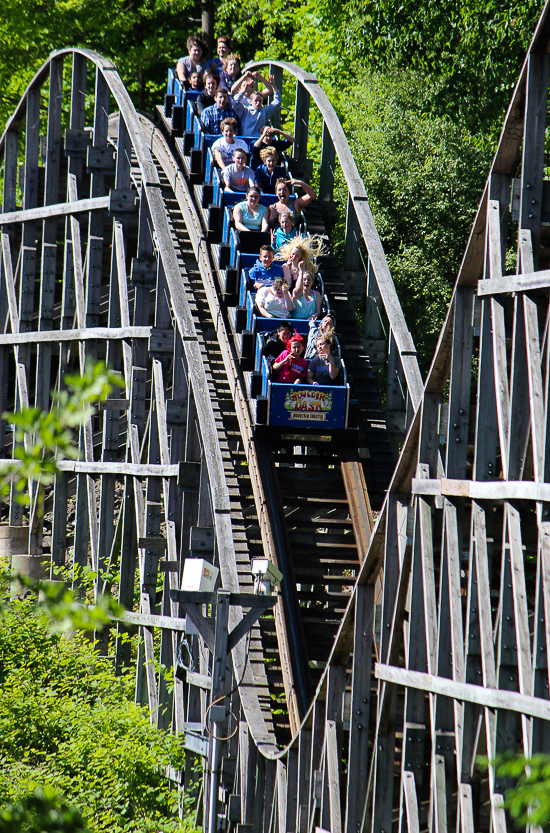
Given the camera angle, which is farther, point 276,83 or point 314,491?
point 276,83

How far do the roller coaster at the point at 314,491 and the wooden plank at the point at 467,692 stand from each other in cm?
1

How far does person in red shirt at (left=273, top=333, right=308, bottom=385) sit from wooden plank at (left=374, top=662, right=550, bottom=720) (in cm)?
395

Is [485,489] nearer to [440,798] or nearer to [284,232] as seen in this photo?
[440,798]

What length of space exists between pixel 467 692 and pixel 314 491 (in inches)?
172

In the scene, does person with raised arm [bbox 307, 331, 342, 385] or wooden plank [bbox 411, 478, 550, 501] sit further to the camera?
person with raised arm [bbox 307, 331, 342, 385]

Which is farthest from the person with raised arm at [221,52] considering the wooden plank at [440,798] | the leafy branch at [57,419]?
the leafy branch at [57,419]

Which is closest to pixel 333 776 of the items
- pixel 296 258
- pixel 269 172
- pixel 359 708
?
pixel 359 708

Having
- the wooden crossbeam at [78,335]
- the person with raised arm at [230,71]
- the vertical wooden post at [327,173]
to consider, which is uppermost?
the person with raised arm at [230,71]

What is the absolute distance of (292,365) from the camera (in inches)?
364

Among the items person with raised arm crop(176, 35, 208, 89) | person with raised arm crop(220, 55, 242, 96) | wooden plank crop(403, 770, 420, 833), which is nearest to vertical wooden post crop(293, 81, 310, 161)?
person with raised arm crop(220, 55, 242, 96)

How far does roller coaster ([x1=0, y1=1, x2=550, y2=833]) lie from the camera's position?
492 centimetres

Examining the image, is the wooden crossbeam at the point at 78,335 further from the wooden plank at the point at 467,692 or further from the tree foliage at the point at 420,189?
the tree foliage at the point at 420,189

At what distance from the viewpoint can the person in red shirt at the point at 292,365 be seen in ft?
30.3

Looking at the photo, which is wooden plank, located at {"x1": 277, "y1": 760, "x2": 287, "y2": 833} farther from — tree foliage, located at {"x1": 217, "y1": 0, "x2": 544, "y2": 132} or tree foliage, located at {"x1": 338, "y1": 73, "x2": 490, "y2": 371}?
tree foliage, located at {"x1": 217, "y1": 0, "x2": 544, "y2": 132}
